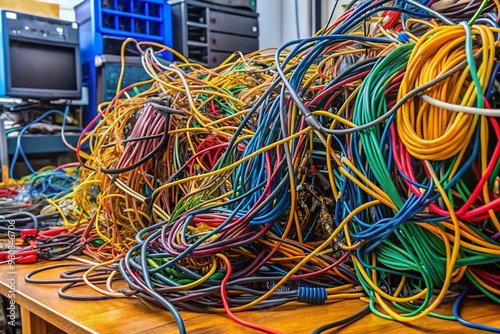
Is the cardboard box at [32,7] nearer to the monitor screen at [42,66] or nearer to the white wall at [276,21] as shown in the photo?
the monitor screen at [42,66]

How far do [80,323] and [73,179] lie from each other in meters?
1.35

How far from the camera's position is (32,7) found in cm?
270

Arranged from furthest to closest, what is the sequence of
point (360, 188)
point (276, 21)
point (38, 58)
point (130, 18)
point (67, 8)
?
1. point (276, 21)
2. point (67, 8)
3. point (130, 18)
4. point (38, 58)
5. point (360, 188)

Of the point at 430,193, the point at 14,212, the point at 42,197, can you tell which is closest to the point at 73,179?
the point at 42,197

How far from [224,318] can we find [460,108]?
1.31 ft

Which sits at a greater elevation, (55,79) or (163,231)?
(55,79)

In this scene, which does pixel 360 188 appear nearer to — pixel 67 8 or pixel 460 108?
pixel 460 108

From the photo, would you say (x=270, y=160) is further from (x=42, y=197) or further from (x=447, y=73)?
(x=42, y=197)

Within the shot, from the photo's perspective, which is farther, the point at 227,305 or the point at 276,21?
the point at 276,21

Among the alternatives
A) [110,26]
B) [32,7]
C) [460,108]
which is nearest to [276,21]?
[110,26]

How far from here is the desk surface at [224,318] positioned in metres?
0.61

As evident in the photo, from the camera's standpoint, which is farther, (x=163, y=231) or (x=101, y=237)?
(x=101, y=237)

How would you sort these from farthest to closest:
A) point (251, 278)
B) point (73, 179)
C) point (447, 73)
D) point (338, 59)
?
1. point (73, 179)
2. point (338, 59)
3. point (251, 278)
4. point (447, 73)

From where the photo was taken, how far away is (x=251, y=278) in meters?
0.71
